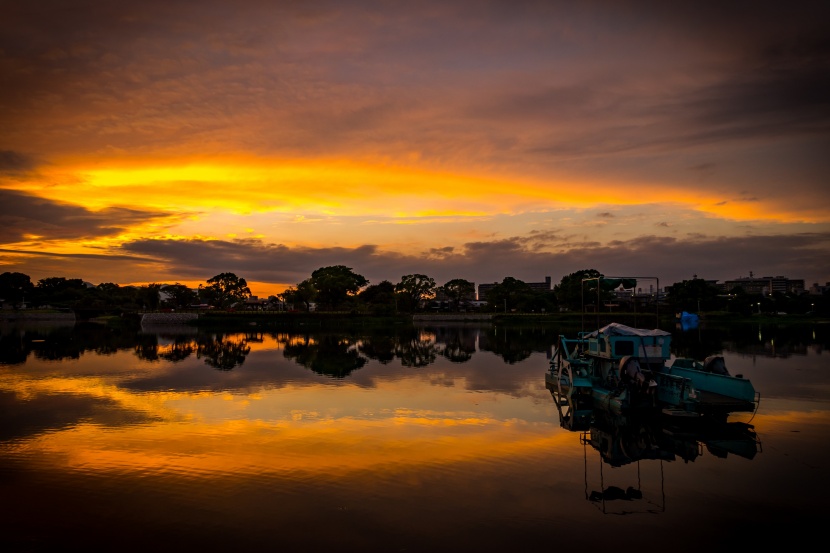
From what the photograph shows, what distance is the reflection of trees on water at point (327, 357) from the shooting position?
5425 centimetres

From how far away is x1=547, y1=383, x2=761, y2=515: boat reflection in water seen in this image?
18734 mm

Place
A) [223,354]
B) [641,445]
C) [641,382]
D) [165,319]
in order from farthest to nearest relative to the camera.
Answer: [165,319], [223,354], [641,382], [641,445]

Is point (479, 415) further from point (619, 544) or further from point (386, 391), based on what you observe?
point (619, 544)

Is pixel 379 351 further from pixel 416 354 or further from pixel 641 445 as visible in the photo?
pixel 641 445

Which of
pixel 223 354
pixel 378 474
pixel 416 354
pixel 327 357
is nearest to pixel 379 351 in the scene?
pixel 416 354

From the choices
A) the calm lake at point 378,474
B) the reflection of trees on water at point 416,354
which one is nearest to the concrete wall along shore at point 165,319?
the reflection of trees on water at point 416,354

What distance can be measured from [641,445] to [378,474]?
41.2 ft

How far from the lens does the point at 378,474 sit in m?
20.8

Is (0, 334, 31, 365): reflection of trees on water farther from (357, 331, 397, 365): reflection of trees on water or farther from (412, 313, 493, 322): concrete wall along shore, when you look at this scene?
(412, 313, 493, 322): concrete wall along shore

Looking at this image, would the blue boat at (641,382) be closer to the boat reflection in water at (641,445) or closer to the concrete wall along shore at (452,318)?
the boat reflection in water at (641,445)

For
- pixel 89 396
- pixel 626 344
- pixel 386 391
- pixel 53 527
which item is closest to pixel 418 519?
pixel 53 527

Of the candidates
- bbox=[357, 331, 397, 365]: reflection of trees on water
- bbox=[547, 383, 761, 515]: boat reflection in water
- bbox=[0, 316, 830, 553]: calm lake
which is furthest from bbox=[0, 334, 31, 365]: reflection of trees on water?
bbox=[547, 383, 761, 515]: boat reflection in water

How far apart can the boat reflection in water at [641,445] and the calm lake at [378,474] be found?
164 millimetres

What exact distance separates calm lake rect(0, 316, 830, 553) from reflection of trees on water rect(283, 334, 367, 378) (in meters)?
11.3
